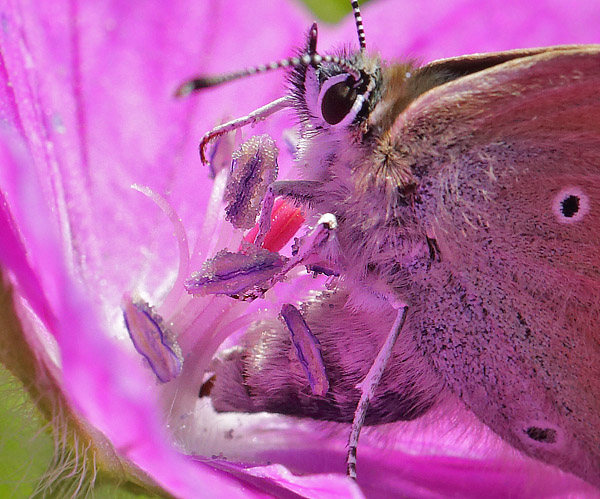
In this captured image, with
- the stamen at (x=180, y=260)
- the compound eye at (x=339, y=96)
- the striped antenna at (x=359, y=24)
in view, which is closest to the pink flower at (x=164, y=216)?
the stamen at (x=180, y=260)

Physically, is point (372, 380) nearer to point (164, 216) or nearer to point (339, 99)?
point (339, 99)

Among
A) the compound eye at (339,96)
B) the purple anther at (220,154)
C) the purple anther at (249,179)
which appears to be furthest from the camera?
the purple anther at (220,154)

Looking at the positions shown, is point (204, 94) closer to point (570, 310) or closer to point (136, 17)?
point (136, 17)

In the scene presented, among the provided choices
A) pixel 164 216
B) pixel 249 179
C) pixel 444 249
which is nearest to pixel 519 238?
pixel 444 249

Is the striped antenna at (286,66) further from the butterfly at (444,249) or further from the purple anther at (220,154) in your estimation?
the purple anther at (220,154)

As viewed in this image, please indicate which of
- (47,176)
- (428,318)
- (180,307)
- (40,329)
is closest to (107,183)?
(47,176)

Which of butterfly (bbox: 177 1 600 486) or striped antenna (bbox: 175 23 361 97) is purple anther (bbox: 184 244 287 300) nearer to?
butterfly (bbox: 177 1 600 486)
